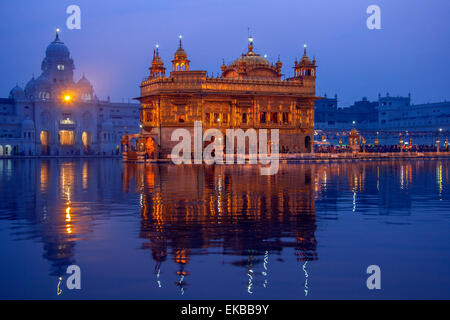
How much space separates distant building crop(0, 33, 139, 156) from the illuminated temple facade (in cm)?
3400

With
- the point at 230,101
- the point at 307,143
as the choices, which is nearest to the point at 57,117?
the point at 230,101

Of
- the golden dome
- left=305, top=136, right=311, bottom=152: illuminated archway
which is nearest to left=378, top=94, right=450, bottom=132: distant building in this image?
left=305, top=136, right=311, bottom=152: illuminated archway

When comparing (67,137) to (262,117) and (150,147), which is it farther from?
(262,117)

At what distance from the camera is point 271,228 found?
37.7 ft

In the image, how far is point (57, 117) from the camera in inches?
3561

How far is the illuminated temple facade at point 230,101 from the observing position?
5406cm

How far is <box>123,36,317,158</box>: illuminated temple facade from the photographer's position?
54062mm

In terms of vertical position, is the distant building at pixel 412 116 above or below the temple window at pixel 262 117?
above

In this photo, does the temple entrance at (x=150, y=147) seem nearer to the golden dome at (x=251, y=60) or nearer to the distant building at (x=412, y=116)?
the golden dome at (x=251, y=60)

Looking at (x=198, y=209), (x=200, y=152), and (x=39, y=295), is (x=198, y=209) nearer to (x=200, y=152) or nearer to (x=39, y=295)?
(x=39, y=295)

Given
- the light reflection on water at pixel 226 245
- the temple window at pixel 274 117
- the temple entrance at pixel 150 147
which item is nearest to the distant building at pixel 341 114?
the temple window at pixel 274 117

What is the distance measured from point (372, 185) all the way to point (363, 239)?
13.2m

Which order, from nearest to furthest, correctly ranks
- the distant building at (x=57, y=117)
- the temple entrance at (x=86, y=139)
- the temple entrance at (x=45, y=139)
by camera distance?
the distant building at (x=57, y=117), the temple entrance at (x=45, y=139), the temple entrance at (x=86, y=139)

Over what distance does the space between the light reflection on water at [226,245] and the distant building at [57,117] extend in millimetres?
72984
